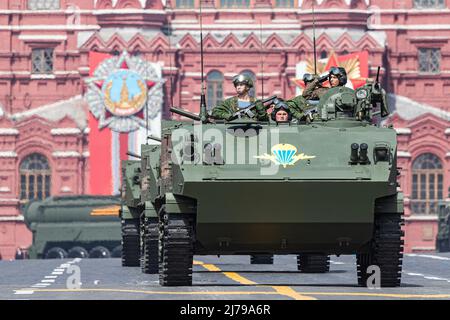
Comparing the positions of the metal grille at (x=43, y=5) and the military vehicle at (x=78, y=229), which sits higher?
the metal grille at (x=43, y=5)

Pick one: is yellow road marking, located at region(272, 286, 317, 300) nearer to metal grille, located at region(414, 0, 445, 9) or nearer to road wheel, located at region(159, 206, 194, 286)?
road wheel, located at region(159, 206, 194, 286)

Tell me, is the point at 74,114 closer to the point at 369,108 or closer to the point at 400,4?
the point at 400,4

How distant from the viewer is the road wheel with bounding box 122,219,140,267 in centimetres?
3866

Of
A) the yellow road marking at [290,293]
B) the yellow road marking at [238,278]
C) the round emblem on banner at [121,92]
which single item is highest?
the round emblem on banner at [121,92]

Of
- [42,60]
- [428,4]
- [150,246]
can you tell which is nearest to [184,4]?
[42,60]

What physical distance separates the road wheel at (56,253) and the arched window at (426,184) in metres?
19.9

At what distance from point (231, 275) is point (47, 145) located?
56.1m

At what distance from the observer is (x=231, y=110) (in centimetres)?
2433

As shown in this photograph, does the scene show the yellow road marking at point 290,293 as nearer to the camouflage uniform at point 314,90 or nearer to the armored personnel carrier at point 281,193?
the armored personnel carrier at point 281,193

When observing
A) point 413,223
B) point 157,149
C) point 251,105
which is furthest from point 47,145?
point 251,105

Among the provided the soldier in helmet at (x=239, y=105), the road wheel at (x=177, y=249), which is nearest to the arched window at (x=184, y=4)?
the soldier in helmet at (x=239, y=105)

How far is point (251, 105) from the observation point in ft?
79.0

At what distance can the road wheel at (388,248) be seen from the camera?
22.9 metres

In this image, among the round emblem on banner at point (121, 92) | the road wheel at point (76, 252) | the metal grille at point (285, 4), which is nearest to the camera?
the road wheel at point (76, 252)
